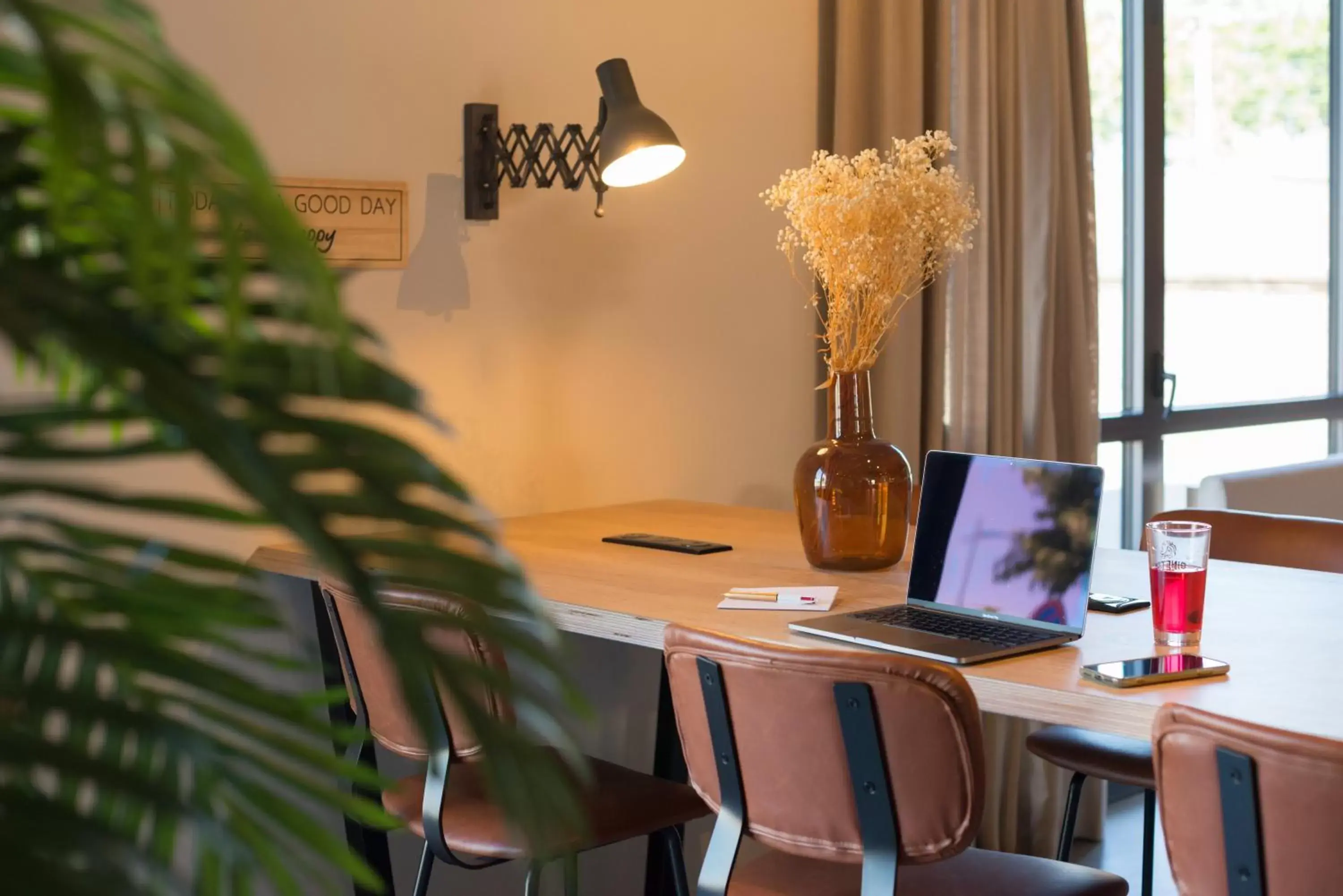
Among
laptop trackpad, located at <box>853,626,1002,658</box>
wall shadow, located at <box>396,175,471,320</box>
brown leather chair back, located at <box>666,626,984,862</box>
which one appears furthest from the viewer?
wall shadow, located at <box>396,175,471,320</box>

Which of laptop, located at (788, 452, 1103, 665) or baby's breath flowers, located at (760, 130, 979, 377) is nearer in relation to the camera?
laptop, located at (788, 452, 1103, 665)

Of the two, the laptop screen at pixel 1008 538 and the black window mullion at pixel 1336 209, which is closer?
the laptop screen at pixel 1008 538

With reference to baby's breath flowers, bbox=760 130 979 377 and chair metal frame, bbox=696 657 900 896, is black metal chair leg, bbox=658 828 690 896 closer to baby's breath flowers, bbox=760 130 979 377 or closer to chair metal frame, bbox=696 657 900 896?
chair metal frame, bbox=696 657 900 896

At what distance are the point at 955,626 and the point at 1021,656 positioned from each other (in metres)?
0.18

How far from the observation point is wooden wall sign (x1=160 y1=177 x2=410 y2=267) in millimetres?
2736

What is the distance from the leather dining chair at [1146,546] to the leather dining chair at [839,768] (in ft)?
2.15

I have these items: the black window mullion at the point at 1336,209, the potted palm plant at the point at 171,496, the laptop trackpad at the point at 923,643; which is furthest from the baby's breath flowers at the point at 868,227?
the black window mullion at the point at 1336,209

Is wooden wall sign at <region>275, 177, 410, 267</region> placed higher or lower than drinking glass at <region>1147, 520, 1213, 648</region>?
higher

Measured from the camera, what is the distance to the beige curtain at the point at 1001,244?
11.7 feet

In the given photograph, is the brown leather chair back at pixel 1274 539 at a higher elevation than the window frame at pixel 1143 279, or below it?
below

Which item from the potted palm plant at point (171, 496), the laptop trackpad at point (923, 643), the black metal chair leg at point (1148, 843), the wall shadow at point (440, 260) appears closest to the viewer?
the potted palm plant at point (171, 496)

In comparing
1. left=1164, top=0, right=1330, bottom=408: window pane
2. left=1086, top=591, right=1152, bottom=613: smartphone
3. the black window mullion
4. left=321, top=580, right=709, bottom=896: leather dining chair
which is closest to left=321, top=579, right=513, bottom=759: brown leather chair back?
left=321, top=580, right=709, bottom=896: leather dining chair

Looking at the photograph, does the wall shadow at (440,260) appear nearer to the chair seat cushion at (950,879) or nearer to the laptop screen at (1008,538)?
the laptop screen at (1008,538)

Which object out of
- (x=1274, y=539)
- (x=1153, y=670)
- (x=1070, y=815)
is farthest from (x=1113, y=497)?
(x=1153, y=670)
